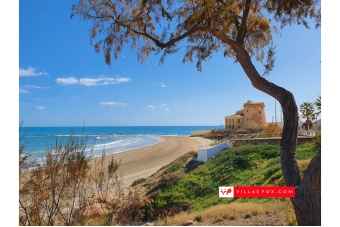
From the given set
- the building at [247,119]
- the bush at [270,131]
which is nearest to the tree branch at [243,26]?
the building at [247,119]

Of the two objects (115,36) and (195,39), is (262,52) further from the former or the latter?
(115,36)

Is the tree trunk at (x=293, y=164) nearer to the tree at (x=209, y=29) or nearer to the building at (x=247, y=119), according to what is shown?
the tree at (x=209, y=29)

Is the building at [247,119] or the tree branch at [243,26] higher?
the tree branch at [243,26]

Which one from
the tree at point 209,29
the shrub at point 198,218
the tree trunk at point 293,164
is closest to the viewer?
the tree trunk at point 293,164

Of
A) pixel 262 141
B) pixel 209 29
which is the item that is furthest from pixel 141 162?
pixel 209 29

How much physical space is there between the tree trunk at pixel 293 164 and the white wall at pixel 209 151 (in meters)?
7.57

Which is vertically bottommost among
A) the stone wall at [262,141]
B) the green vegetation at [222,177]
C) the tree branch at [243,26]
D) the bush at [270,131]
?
the green vegetation at [222,177]

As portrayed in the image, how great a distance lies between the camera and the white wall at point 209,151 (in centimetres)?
981

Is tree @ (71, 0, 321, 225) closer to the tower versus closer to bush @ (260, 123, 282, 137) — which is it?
the tower

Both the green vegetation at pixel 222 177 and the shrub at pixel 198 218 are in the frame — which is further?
the green vegetation at pixel 222 177

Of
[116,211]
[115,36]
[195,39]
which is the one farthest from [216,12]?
[116,211]

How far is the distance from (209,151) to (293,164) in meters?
7.67

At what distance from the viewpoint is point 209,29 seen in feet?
8.72

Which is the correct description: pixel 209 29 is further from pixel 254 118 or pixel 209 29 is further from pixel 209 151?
pixel 209 151
